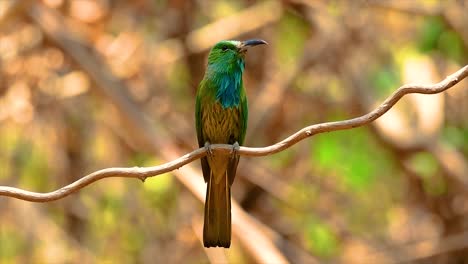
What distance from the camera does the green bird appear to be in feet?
12.6

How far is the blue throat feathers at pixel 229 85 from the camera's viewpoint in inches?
155

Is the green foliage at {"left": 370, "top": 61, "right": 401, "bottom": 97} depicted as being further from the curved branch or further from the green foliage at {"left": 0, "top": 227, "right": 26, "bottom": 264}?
the curved branch

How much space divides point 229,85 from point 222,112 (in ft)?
0.41

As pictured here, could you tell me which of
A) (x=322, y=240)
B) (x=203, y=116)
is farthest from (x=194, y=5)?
(x=203, y=116)

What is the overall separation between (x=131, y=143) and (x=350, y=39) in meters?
1.75

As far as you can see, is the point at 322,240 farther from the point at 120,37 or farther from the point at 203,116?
the point at 203,116

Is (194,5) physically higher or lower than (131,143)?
higher

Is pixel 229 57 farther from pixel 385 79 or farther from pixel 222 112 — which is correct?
pixel 385 79

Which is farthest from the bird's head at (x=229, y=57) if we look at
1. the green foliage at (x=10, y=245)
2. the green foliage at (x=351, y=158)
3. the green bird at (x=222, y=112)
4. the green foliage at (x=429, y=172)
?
the green foliage at (x=351, y=158)

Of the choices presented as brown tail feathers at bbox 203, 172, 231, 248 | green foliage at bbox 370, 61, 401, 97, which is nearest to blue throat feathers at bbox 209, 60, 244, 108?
brown tail feathers at bbox 203, 172, 231, 248

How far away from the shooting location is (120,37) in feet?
22.6

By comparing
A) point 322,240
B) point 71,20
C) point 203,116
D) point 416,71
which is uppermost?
point 71,20

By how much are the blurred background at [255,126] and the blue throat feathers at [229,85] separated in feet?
5.77

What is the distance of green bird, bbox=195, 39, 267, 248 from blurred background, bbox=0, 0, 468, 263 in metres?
1.69
